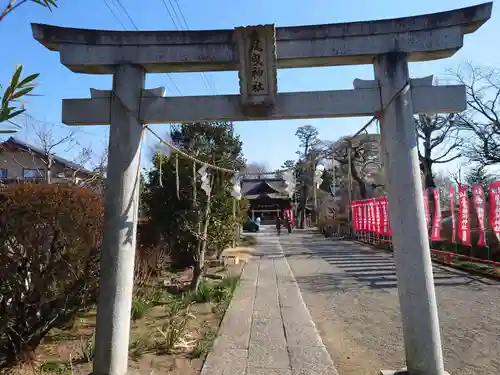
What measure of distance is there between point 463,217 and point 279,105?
10.6m

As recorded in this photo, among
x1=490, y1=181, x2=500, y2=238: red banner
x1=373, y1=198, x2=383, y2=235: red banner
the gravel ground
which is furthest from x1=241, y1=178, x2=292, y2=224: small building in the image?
x1=490, y1=181, x2=500, y2=238: red banner

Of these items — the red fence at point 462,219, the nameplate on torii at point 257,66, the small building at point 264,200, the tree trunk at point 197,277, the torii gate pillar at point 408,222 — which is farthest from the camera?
the small building at point 264,200

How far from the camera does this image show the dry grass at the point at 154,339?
14.8 feet

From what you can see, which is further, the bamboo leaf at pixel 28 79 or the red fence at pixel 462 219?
the red fence at pixel 462 219

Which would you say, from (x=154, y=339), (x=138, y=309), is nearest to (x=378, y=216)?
(x=138, y=309)

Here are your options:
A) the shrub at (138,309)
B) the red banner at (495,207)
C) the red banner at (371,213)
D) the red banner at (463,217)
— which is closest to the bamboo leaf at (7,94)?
the shrub at (138,309)

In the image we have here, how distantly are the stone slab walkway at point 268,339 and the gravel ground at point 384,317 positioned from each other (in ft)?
1.11

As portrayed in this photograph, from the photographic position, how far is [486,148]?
23.4m

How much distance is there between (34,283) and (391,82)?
486 centimetres

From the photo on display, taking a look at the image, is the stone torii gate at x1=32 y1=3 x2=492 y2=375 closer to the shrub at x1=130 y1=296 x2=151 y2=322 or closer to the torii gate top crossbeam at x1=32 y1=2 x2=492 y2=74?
the torii gate top crossbeam at x1=32 y1=2 x2=492 y2=74

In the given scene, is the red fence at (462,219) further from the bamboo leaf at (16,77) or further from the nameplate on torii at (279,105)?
the bamboo leaf at (16,77)

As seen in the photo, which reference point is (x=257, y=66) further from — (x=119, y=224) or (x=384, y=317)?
(x=384, y=317)

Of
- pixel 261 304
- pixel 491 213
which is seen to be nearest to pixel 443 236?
pixel 491 213

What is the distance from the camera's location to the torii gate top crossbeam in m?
3.97
